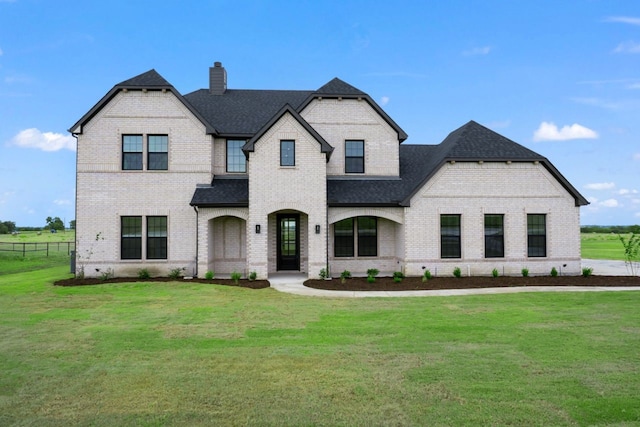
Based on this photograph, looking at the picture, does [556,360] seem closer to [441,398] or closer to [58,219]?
[441,398]

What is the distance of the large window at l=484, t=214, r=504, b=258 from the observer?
1883cm

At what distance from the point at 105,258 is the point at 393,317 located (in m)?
14.3

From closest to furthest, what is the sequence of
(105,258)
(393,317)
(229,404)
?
1. (229,404)
2. (393,317)
3. (105,258)

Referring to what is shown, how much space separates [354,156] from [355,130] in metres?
1.29

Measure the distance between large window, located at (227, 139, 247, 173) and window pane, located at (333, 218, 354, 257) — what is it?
5.47 meters

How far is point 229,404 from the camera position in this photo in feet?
18.0

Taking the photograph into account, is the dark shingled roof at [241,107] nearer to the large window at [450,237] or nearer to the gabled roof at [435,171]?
the gabled roof at [435,171]

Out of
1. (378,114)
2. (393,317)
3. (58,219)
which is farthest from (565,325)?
(58,219)

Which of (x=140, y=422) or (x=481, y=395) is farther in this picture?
(x=481, y=395)

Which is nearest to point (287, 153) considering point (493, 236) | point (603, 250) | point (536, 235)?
point (493, 236)

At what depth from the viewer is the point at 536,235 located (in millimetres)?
19031

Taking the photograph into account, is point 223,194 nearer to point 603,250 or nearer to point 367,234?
point 367,234

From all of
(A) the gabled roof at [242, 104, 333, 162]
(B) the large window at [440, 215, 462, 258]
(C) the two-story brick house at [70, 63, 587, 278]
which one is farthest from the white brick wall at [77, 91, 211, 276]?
(B) the large window at [440, 215, 462, 258]

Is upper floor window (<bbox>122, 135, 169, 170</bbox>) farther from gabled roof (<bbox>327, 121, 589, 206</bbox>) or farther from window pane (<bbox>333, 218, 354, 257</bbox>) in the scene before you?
window pane (<bbox>333, 218, 354, 257</bbox>)
